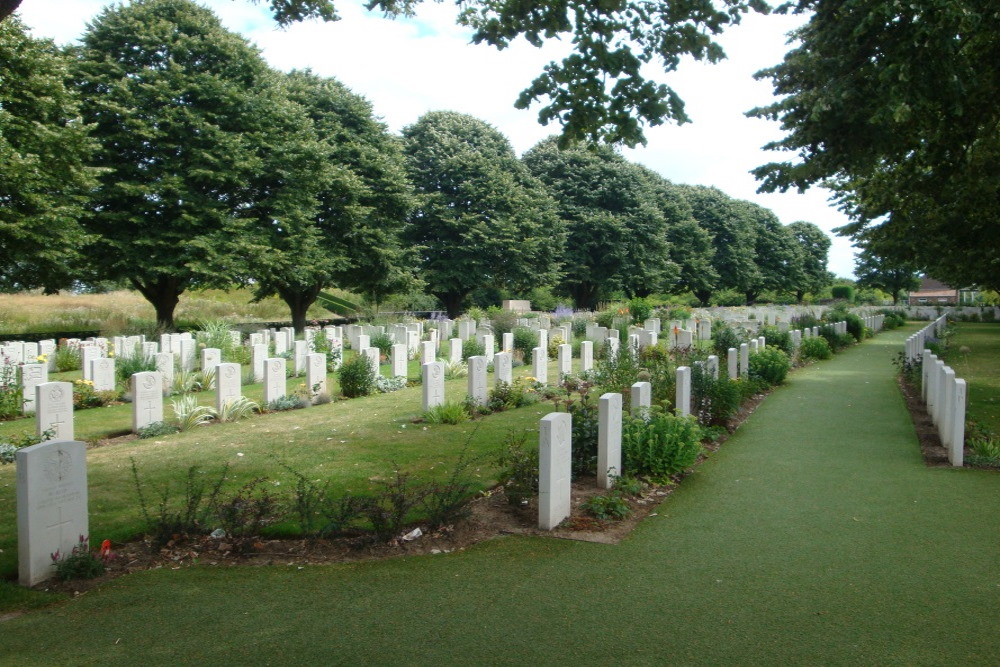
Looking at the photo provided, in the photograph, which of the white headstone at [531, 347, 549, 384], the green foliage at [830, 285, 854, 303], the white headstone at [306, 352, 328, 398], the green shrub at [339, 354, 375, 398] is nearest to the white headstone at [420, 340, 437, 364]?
the green shrub at [339, 354, 375, 398]

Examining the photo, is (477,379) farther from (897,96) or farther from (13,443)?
(897,96)

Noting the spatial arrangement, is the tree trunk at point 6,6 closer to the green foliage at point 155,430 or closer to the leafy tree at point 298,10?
the leafy tree at point 298,10

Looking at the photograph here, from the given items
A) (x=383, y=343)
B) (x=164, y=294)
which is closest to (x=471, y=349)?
(x=383, y=343)

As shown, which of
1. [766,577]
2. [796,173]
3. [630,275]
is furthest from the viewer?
[630,275]

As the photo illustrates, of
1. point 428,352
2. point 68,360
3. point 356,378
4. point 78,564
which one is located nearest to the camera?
point 78,564

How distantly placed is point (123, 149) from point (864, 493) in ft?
81.2

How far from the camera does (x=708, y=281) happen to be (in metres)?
54.5

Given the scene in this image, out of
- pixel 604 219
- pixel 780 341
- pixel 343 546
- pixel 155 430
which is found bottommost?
pixel 343 546

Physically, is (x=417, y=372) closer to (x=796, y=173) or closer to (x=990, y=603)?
(x=796, y=173)

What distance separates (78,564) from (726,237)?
197 ft

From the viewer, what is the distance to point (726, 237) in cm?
5978

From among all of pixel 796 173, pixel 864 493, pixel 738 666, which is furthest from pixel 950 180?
pixel 738 666

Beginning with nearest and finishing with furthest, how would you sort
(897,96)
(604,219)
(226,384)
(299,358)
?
1. (897,96)
2. (226,384)
3. (299,358)
4. (604,219)

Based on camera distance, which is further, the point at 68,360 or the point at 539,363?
the point at 68,360
